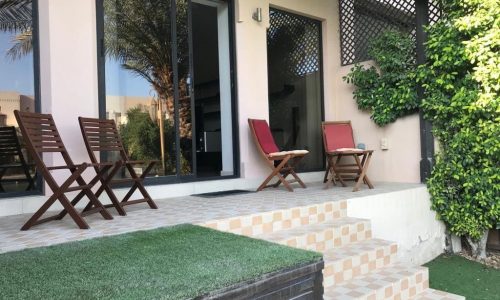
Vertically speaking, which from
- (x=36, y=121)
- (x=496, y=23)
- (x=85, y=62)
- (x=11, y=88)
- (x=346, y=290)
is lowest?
(x=346, y=290)

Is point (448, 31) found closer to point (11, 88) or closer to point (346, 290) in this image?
point (346, 290)

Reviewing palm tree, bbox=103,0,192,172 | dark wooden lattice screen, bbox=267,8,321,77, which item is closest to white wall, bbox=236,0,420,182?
dark wooden lattice screen, bbox=267,8,321,77

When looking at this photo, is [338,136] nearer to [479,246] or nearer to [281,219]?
[479,246]

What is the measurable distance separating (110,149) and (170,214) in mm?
961

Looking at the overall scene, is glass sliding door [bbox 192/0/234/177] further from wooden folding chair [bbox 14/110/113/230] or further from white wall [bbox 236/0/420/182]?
wooden folding chair [bbox 14/110/113/230]

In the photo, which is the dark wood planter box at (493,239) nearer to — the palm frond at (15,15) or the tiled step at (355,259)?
the tiled step at (355,259)

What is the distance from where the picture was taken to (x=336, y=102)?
6672 millimetres

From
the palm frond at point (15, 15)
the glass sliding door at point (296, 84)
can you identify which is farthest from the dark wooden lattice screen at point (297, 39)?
the palm frond at point (15, 15)

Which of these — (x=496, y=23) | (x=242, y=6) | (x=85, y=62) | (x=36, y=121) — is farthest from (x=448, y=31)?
(x=36, y=121)

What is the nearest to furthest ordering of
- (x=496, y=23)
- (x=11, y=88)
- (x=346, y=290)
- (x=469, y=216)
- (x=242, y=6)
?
1. (x=346, y=290)
2. (x=11, y=88)
3. (x=496, y=23)
4. (x=469, y=216)
5. (x=242, y=6)

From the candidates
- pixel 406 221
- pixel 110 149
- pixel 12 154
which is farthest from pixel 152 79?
pixel 406 221

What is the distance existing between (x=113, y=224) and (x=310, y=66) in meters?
4.52

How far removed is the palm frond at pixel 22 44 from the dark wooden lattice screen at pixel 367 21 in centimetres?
450

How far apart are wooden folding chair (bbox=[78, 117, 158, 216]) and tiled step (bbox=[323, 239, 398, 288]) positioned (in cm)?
177
